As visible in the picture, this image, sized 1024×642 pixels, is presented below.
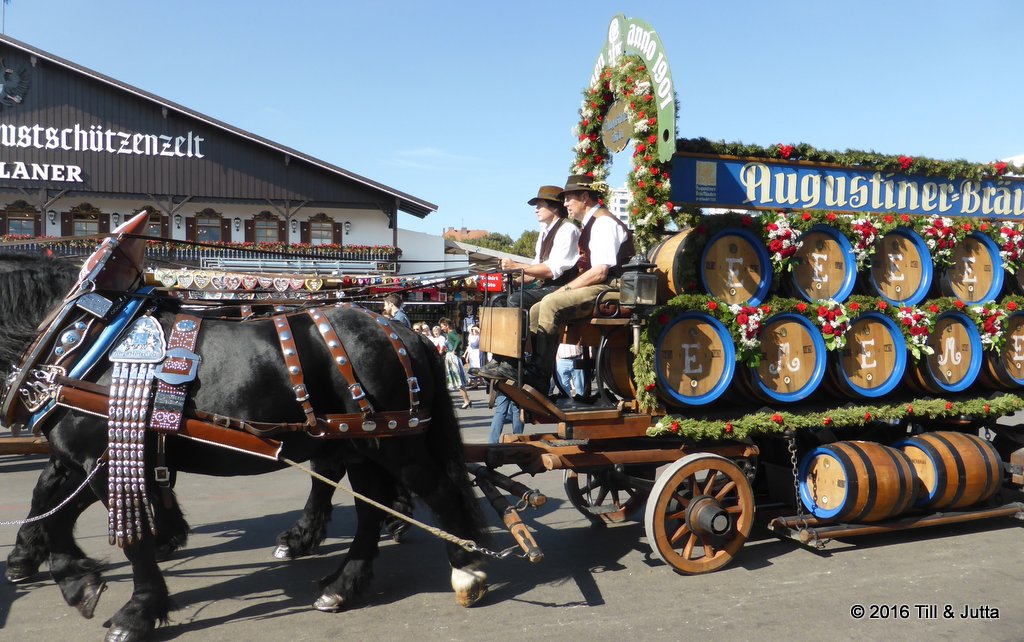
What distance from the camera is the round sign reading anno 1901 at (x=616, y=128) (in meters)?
4.76

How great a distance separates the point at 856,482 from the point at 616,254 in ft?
6.73

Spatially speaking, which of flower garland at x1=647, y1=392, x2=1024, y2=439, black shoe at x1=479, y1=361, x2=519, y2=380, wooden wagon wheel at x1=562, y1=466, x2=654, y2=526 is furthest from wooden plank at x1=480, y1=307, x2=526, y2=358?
wooden wagon wheel at x1=562, y1=466, x2=654, y2=526

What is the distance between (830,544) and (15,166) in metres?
24.8

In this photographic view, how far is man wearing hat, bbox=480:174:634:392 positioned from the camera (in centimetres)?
429

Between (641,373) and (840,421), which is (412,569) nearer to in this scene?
(641,373)

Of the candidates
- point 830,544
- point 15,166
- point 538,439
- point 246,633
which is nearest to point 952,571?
point 830,544

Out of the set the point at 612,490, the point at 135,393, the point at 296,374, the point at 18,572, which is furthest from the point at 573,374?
the point at 18,572

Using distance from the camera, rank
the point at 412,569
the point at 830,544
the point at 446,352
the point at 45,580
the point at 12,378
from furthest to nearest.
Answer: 1. the point at 446,352
2. the point at 830,544
3. the point at 412,569
4. the point at 45,580
5. the point at 12,378

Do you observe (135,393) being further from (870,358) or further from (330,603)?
(870,358)

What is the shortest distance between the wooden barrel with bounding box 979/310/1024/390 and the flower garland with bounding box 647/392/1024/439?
11cm

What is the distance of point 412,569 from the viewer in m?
4.56

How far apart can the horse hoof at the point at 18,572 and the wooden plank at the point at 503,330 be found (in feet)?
9.38

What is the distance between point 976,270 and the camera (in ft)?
17.9

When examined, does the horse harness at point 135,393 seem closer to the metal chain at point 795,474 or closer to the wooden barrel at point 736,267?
the wooden barrel at point 736,267
